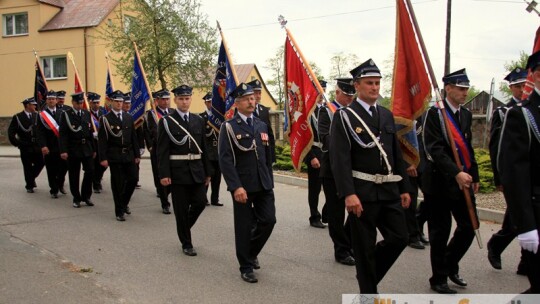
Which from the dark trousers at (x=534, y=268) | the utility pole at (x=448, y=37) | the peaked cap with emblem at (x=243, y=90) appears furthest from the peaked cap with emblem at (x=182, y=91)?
the utility pole at (x=448, y=37)

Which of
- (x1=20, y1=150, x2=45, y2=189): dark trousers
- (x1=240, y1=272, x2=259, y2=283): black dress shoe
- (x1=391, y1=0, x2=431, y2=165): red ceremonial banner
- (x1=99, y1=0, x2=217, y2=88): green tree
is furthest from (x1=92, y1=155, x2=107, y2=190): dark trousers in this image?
(x1=99, y1=0, x2=217, y2=88): green tree

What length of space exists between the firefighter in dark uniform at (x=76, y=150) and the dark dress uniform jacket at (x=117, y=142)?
3.83 feet

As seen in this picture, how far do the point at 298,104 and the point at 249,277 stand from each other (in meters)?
2.35

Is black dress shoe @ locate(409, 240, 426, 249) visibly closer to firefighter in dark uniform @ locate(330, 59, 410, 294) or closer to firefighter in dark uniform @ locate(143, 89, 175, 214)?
firefighter in dark uniform @ locate(330, 59, 410, 294)

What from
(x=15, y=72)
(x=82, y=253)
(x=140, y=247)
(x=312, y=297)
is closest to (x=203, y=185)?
(x=140, y=247)

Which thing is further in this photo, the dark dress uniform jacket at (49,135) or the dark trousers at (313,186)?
the dark dress uniform jacket at (49,135)

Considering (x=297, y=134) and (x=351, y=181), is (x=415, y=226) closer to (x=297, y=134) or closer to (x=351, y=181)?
(x=297, y=134)

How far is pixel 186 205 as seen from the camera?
6.65 meters

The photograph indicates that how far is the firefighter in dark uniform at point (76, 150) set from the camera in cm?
980

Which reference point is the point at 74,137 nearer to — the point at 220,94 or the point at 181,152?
the point at 220,94

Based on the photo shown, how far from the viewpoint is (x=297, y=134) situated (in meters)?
6.64

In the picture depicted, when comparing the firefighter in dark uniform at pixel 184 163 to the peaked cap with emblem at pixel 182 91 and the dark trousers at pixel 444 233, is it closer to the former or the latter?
the peaked cap with emblem at pixel 182 91

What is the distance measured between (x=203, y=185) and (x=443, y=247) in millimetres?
3112

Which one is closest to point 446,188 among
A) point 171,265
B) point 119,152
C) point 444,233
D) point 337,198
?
point 444,233
